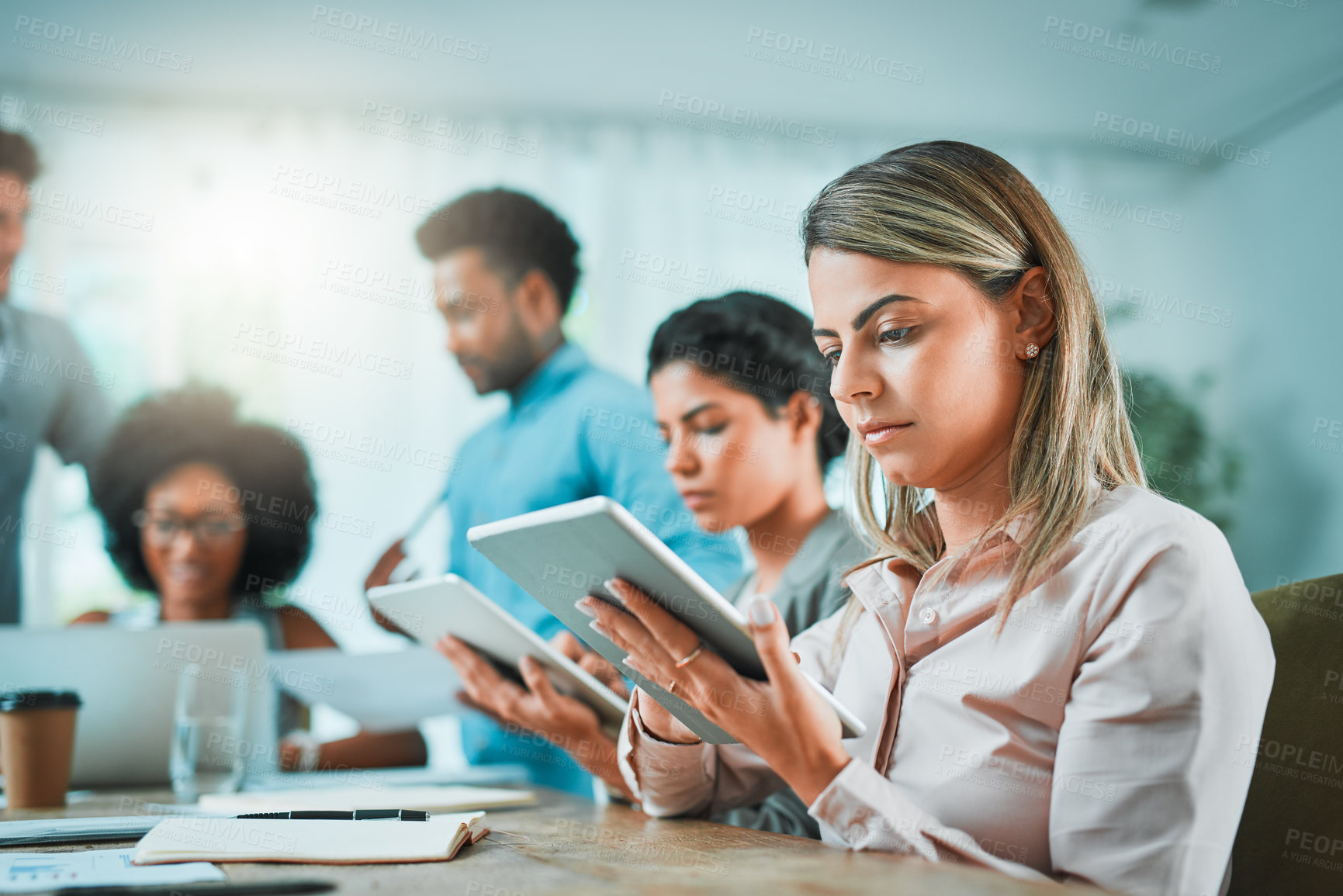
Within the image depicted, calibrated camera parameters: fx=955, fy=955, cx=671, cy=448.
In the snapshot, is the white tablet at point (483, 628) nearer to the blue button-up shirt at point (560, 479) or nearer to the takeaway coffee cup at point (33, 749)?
the takeaway coffee cup at point (33, 749)

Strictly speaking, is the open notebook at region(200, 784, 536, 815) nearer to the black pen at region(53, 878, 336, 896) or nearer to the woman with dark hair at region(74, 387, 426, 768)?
the black pen at region(53, 878, 336, 896)

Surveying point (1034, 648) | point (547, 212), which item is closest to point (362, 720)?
Answer: point (1034, 648)

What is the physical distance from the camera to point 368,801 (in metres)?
1.23

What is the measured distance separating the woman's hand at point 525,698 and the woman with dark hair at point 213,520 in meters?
1.05

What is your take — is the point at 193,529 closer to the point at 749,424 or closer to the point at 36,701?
the point at 36,701

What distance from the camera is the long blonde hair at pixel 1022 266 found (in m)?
1.05

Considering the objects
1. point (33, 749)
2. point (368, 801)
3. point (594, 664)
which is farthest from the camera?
point (594, 664)

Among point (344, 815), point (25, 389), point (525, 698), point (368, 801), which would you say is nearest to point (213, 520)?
point (25, 389)

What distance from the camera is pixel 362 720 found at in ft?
6.52

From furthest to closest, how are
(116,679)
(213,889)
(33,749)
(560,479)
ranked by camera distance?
(560,479) → (116,679) → (33,749) → (213,889)

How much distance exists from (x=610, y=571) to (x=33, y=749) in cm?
101

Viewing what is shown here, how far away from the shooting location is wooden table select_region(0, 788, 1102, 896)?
708 mm

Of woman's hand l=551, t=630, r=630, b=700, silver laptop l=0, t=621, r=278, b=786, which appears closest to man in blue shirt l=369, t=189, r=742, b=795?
woman's hand l=551, t=630, r=630, b=700

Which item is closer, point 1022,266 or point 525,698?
point 1022,266
